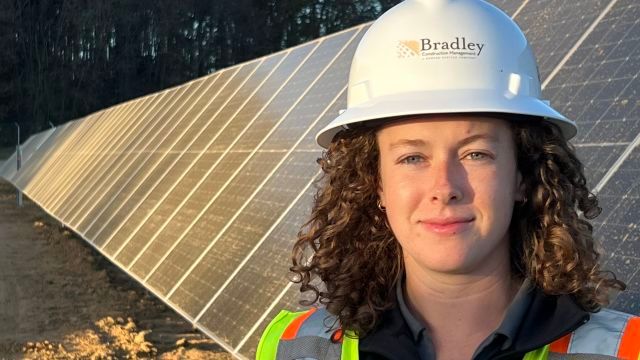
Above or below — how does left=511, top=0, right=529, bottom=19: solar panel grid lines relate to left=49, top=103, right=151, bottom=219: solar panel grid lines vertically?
above

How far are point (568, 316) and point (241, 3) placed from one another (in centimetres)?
7265

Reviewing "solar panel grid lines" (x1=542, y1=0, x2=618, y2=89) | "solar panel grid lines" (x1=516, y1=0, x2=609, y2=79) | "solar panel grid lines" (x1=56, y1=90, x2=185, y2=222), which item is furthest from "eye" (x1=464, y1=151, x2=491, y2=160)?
"solar panel grid lines" (x1=56, y1=90, x2=185, y2=222)

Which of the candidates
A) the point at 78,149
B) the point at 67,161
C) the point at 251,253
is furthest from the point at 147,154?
the point at 67,161

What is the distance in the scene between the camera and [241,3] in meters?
73.6

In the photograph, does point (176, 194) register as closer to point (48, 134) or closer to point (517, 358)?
point (517, 358)

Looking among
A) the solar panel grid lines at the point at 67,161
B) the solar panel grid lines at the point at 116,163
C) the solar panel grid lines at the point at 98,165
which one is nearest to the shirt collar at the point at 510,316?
the solar panel grid lines at the point at 116,163

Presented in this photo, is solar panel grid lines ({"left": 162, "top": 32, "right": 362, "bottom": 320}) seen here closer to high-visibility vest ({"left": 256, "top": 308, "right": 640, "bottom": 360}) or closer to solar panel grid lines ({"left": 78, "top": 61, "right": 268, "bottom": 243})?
solar panel grid lines ({"left": 78, "top": 61, "right": 268, "bottom": 243})

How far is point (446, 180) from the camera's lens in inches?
106

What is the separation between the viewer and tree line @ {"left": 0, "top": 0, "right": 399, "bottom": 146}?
67750 mm

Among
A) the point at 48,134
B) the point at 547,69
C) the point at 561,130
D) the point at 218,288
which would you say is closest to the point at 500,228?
the point at 561,130

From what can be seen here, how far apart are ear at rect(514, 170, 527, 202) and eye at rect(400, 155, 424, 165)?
12.2 inches

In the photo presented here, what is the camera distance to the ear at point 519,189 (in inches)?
113

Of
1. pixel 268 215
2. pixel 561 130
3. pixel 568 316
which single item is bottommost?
pixel 268 215

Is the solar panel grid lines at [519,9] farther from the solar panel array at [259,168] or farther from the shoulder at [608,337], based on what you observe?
the shoulder at [608,337]
